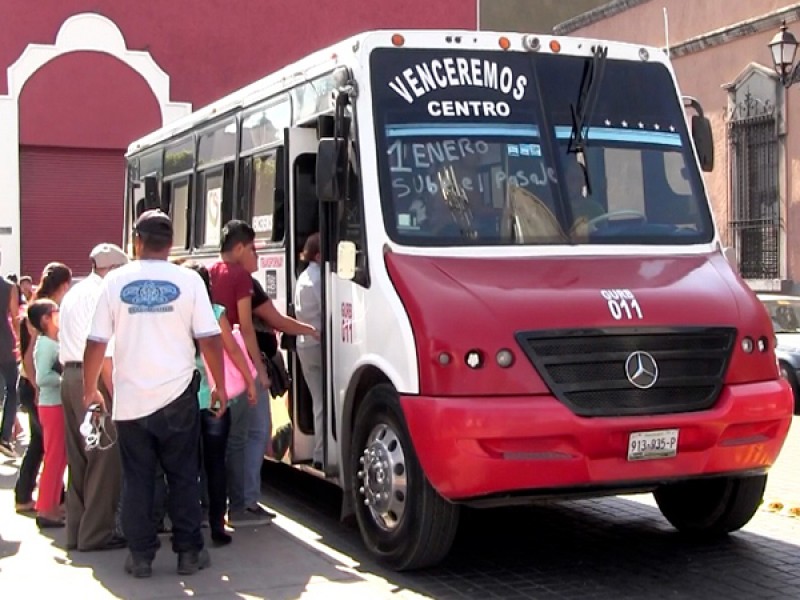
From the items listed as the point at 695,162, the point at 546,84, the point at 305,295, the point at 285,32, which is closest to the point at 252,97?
the point at 305,295

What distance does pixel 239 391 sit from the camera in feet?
24.0

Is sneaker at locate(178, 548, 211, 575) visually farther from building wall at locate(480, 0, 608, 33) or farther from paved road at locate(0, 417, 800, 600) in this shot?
building wall at locate(480, 0, 608, 33)

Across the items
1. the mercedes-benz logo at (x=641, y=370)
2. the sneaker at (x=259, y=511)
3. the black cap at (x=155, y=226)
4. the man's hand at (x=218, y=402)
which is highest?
the black cap at (x=155, y=226)

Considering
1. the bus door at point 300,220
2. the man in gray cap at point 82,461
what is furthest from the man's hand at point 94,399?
the bus door at point 300,220

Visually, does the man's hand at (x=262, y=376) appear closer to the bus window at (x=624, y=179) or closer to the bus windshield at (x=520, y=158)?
the bus windshield at (x=520, y=158)

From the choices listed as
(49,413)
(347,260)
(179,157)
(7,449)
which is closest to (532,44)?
(347,260)

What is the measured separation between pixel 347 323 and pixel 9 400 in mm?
5297

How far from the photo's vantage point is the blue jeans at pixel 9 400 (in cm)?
1141

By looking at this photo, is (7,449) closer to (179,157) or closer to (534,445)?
(179,157)

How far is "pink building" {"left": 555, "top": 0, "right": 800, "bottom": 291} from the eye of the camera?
21609 mm

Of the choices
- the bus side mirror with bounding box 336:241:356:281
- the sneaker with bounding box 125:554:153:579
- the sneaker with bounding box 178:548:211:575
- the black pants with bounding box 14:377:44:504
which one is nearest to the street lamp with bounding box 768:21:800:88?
the bus side mirror with bounding box 336:241:356:281

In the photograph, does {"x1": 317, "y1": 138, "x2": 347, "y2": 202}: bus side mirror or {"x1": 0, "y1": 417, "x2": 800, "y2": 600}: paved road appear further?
{"x1": 317, "y1": 138, "x2": 347, "y2": 202}: bus side mirror

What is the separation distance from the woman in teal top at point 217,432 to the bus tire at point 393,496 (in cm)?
76

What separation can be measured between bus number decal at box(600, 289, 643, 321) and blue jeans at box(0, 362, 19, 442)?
675cm
